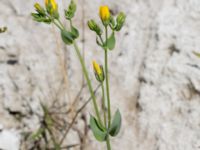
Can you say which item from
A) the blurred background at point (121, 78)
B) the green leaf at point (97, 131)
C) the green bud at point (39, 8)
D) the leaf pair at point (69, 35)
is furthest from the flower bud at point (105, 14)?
the blurred background at point (121, 78)

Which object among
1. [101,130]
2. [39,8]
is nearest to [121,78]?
[101,130]

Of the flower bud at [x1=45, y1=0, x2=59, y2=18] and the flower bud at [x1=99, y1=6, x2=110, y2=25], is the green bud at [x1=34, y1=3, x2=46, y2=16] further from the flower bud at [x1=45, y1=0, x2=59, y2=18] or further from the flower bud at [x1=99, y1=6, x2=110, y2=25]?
the flower bud at [x1=99, y1=6, x2=110, y2=25]

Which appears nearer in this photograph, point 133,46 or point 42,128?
point 42,128

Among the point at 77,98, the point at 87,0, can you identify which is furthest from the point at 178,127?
the point at 87,0

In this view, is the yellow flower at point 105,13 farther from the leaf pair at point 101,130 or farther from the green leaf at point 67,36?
the leaf pair at point 101,130

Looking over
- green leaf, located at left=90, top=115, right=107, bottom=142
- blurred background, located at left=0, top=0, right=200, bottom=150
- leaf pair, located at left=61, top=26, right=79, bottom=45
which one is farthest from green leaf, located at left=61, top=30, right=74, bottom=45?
blurred background, located at left=0, top=0, right=200, bottom=150

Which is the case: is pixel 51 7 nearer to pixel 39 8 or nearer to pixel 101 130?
pixel 39 8

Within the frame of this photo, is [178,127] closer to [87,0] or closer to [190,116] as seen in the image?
[190,116]
